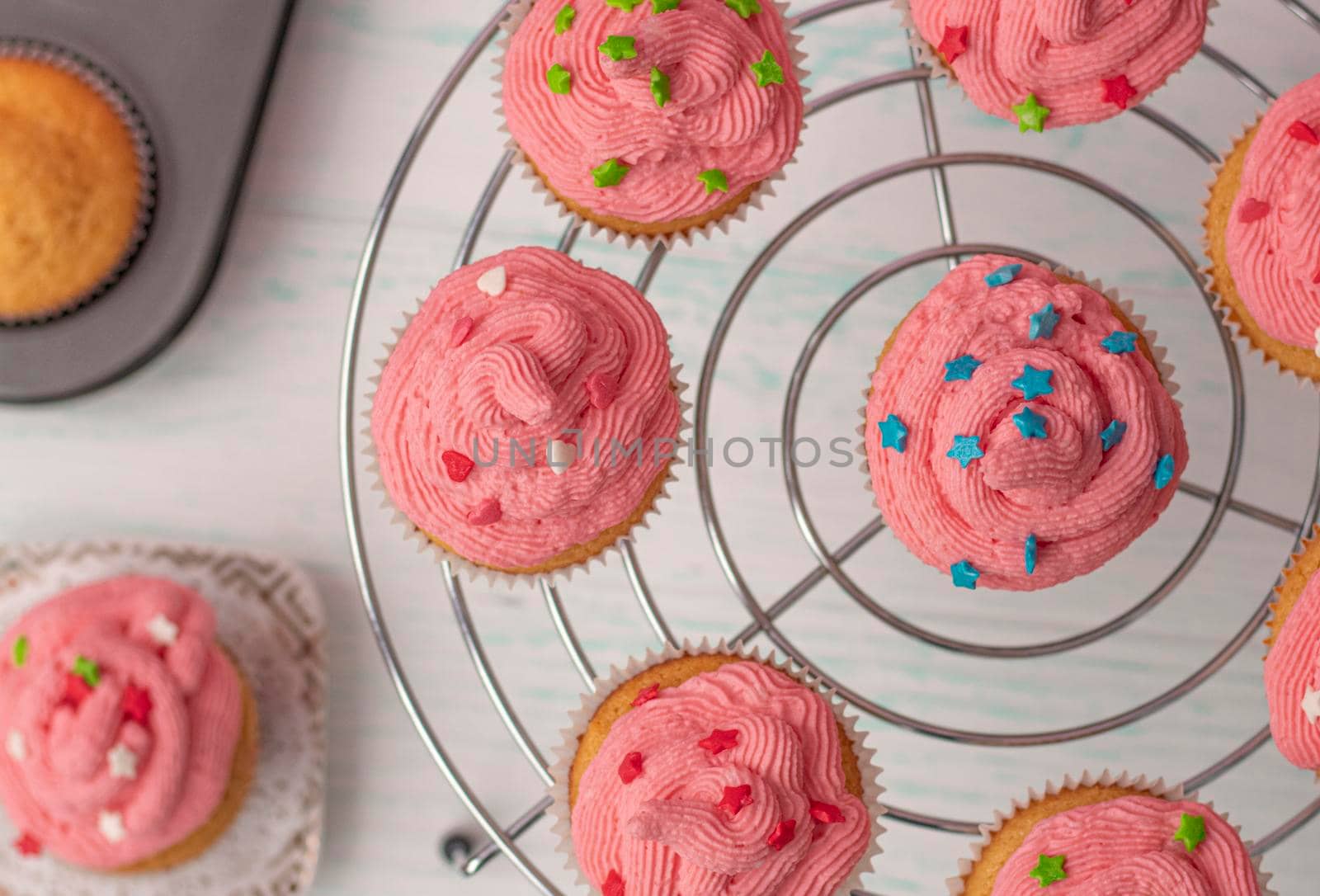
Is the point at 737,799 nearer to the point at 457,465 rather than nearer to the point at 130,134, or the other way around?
the point at 457,465

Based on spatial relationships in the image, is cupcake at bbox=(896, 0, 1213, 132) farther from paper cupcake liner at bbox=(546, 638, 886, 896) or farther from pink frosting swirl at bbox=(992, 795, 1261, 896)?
pink frosting swirl at bbox=(992, 795, 1261, 896)

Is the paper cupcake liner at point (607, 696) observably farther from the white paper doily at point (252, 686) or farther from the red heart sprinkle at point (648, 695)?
the white paper doily at point (252, 686)

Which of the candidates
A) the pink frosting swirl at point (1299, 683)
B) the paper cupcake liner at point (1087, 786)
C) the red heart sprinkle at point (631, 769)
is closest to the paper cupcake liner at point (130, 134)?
the red heart sprinkle at point (631, 769)

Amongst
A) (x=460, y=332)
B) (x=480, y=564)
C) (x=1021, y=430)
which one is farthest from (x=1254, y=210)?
(x=480, y=564)

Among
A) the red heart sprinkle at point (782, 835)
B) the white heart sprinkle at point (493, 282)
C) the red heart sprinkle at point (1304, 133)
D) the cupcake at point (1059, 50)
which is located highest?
the cupcake at point (1059, 50)

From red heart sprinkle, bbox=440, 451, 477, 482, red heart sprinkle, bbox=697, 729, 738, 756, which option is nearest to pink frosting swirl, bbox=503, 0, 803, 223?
red heart sprinkle, bbox=440, 451, 477, 482

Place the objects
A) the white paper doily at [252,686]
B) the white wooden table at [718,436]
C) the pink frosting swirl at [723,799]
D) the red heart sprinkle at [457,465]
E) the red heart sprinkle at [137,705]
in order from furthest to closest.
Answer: the white wooden table at [718,436] → the white paper doily at [252,686] → the red heart sprinkle at [137,705] → the red heart sprinkle at [457,465] → the pink frosting swirl at [723,799]

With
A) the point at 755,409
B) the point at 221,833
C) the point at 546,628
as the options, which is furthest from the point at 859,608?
the point at 221,833
